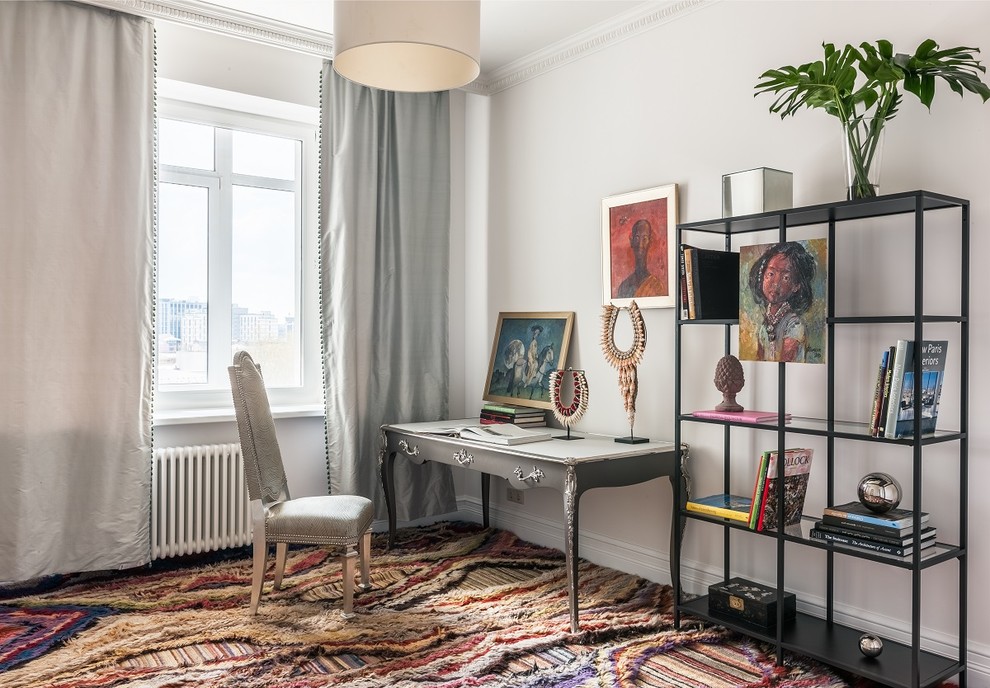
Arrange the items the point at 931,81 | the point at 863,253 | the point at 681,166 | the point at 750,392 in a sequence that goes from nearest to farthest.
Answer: the point at 931,81, the point at 863,253, the point at 750,392, the point at 681,166

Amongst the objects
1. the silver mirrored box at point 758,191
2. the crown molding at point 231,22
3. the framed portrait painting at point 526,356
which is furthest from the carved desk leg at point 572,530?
the crown molding at point 231,22

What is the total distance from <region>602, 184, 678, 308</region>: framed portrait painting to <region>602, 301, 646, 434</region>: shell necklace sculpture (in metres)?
0.15

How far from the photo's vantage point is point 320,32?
386 cm

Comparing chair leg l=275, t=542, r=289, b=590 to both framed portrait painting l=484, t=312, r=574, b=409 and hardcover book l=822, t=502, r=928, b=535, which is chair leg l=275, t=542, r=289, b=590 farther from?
hardcover book l=822, t=502, r=928, b=535

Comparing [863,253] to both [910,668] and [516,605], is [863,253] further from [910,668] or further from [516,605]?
[516,605]

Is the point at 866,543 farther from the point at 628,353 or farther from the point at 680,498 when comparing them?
the point at 628,353

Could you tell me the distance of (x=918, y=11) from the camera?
8.18 ft

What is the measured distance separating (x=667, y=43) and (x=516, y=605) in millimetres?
2442

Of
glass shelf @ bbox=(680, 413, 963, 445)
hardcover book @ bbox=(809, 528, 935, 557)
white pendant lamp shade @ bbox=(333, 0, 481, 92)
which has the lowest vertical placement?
hardcover book @ bbox=(809, 528, 935, 557)

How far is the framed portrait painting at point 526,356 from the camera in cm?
385

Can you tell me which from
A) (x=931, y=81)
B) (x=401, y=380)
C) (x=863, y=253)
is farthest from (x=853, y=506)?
(x=401, y=380)

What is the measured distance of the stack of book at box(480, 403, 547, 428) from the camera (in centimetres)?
377

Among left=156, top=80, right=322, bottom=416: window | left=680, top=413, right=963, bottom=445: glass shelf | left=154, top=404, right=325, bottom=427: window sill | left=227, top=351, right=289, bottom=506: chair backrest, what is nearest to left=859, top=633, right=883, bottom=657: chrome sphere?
left=680, top=413, right=963, bottom=445: glass shelf

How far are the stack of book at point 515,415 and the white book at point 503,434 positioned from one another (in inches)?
5.9
